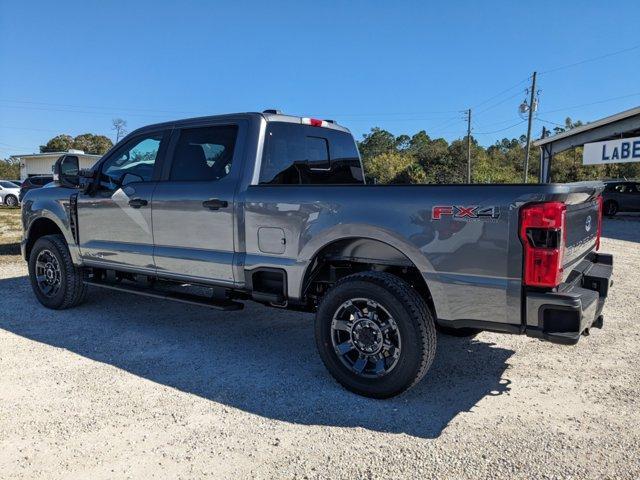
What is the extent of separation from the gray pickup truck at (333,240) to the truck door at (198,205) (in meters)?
0.01

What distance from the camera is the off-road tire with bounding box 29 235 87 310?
5.92 metres

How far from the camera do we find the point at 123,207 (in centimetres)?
515

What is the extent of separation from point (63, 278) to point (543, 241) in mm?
5219

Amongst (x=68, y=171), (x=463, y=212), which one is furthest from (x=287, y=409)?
(x=68, y=171)

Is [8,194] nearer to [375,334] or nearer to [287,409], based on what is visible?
[287,409]

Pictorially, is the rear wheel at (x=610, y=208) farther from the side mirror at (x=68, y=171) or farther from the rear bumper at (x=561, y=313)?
the side mirror at (x=68, y=171)

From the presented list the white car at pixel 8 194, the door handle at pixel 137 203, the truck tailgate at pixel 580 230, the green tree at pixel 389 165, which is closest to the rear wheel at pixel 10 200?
the white car at pixel 8 194

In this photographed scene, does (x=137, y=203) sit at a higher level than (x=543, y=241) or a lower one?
higher

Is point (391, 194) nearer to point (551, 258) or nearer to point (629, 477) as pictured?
point (551, 258)

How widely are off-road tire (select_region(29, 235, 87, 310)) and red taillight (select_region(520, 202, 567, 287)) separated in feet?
16.3

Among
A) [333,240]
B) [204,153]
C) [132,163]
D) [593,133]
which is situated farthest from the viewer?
[593,133]

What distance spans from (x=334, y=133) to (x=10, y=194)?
1176 inches

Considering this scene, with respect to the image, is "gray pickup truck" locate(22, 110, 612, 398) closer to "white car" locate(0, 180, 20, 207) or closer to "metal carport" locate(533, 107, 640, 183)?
"metal carport" locate(533, 107, 640, 183)

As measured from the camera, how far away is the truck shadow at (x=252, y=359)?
3.48 m
